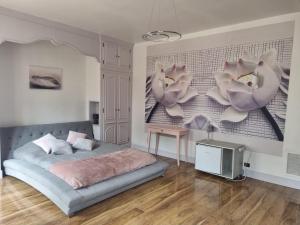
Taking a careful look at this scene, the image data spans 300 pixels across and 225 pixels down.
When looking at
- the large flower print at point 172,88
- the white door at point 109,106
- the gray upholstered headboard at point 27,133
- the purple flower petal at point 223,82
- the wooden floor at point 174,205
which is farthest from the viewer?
the white door at point 109,106

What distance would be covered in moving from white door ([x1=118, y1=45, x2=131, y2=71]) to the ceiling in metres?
1.00

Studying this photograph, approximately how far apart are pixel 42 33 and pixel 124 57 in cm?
191

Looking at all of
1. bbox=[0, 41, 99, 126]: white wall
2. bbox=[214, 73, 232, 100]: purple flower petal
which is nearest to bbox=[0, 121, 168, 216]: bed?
bbox=[0, 41, 99, 126]: white wall

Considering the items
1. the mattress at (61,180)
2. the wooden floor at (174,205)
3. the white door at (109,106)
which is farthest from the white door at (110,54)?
the wooden floor at (174,205)

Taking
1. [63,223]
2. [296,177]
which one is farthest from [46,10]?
[296,177]

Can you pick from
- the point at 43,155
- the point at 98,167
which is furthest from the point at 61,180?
the point at 43,155

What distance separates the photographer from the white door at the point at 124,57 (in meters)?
5.10

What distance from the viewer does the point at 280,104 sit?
11.1 feet

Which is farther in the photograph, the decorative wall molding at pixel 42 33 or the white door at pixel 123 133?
the white door at pixel 123 133

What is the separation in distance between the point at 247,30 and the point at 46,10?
10.7 ft

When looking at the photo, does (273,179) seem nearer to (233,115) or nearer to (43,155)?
(233,115)

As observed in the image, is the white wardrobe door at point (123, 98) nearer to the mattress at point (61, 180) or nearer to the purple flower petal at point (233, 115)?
the mattress at point (61, 180)

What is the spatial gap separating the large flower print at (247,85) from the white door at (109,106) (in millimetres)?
2197

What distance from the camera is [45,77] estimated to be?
4340mm
